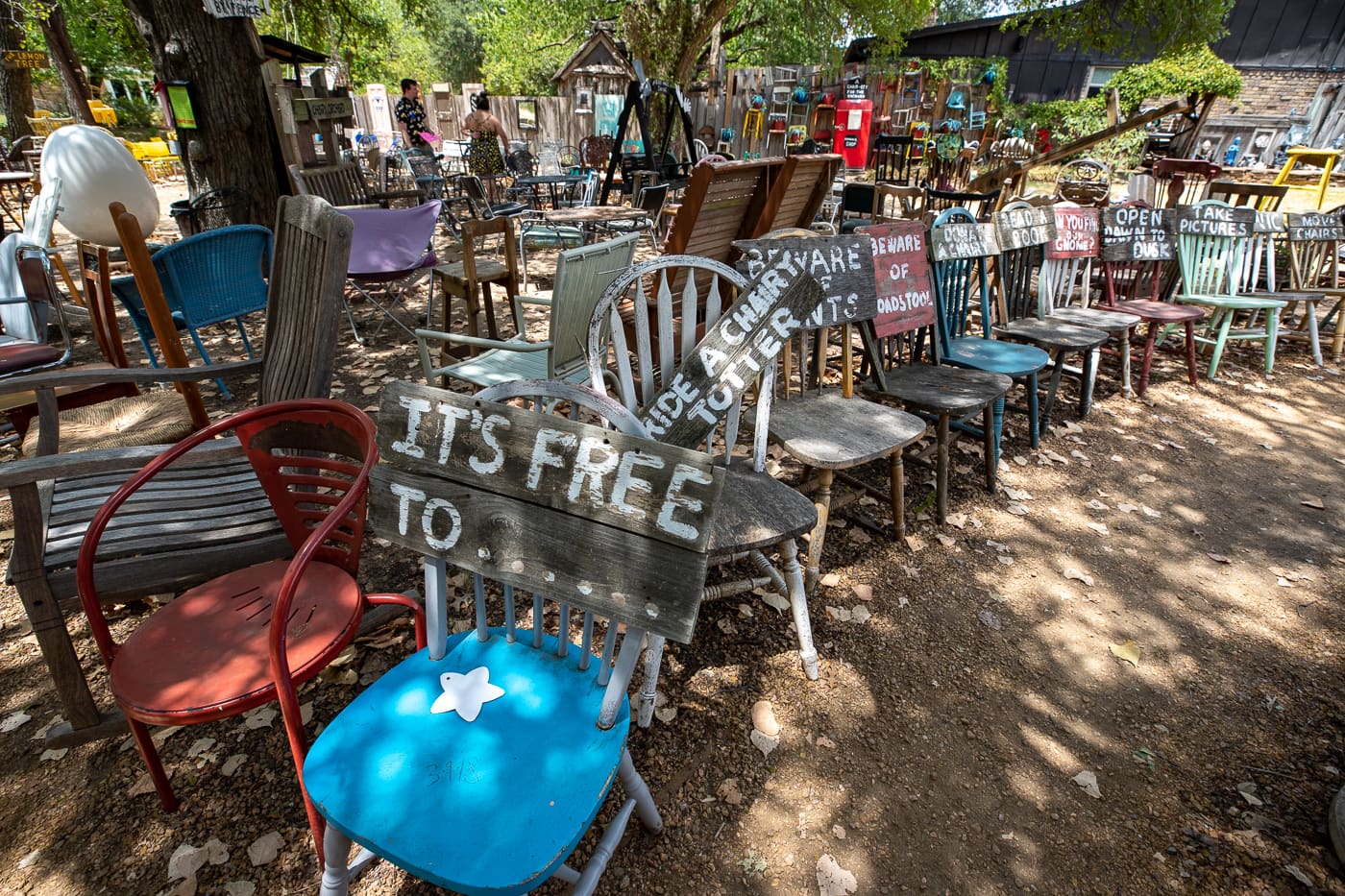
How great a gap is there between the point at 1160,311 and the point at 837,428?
13.1 ft

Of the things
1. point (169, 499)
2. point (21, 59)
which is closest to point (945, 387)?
point (169, 499)

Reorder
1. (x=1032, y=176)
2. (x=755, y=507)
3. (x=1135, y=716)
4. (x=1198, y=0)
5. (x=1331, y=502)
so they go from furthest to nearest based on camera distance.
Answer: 1. (x=1032, y=176)
2. (x=1198, y=0)
3. (x=1331, y=502)
4. (x=1135, y=716)
5. (x=755, y=507)

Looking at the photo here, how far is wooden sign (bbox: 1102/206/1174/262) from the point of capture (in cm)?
482

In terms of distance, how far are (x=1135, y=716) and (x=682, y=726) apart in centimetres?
178

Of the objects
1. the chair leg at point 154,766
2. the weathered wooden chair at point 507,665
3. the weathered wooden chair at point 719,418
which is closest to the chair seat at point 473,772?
the weathered wooden chair at point 507,665

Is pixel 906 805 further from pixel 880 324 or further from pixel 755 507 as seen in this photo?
pixel 880 324

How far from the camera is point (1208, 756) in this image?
2.23 m

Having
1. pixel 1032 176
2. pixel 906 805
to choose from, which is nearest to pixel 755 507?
pixel 906 805

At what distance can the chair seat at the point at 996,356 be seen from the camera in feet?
11.8

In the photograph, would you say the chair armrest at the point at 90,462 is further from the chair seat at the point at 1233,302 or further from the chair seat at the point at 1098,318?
the chair seat at the point at 1233,302

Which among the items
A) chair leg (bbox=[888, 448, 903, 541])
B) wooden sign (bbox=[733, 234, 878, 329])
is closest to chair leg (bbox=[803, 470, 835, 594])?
chair leg (bbox=[888, 448, 903, 541])

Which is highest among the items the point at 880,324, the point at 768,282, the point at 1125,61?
the point at 1125,61

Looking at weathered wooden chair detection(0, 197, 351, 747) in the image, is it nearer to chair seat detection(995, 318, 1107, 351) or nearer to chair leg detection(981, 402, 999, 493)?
chair leg detection(981, 402, 999, 493)

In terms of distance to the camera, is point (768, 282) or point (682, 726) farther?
point (682, 726)
